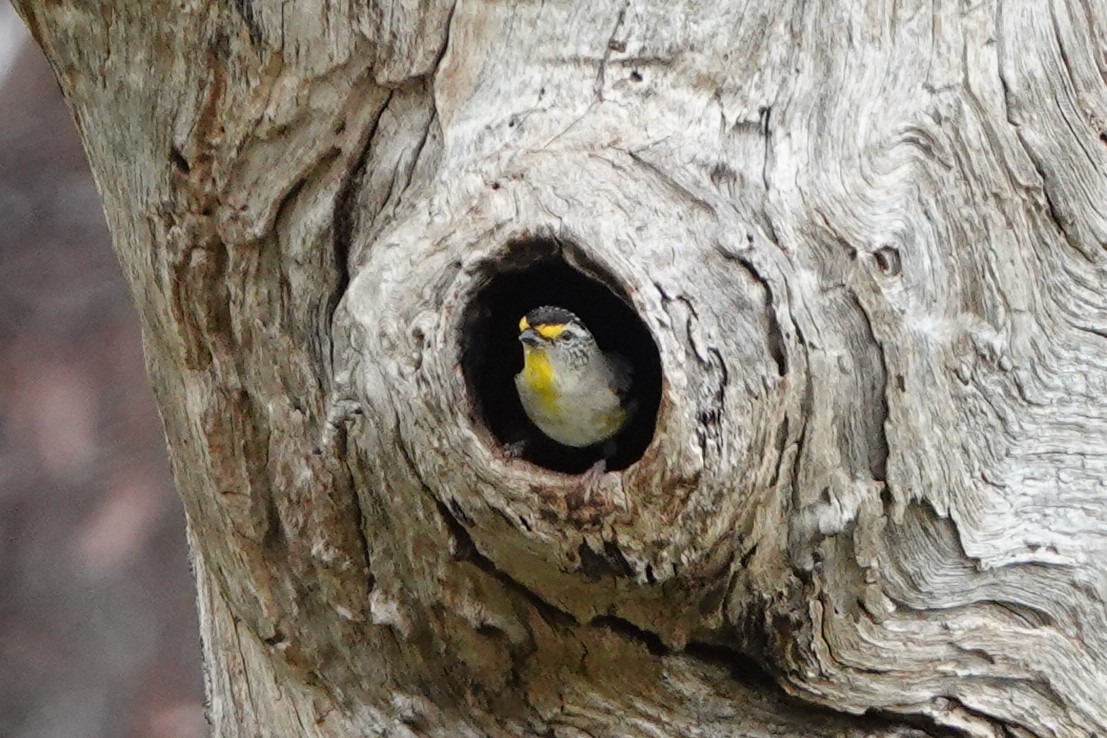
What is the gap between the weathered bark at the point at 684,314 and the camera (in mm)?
2496

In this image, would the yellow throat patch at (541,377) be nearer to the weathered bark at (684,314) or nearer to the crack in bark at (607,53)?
the weathered bark at (684,314)

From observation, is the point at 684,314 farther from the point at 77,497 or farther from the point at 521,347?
the point at 77,497

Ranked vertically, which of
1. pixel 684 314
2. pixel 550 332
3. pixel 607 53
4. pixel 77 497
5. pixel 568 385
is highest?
pixel 607 53

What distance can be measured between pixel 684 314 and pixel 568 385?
2.59ft

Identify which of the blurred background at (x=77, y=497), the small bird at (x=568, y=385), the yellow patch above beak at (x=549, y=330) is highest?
the yellow patch above beak at (x=549, y=330)

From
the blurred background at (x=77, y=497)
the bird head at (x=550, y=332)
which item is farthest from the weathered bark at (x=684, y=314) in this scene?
the blurred background at (x=77, y=497)

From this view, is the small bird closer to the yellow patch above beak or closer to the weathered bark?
the yellow patch above beak

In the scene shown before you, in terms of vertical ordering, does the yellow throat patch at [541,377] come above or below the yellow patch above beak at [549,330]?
below

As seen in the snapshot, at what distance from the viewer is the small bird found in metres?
3.07

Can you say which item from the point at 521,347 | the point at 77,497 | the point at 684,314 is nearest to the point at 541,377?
the point at 521,347

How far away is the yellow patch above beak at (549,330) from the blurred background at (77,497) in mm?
3302

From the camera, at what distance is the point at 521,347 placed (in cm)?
338

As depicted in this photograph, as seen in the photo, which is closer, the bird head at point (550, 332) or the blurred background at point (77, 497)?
the bird head at point (550, 332)

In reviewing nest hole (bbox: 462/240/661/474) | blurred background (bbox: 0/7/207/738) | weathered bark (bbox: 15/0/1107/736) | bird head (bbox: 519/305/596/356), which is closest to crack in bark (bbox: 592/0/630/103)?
weathered bark (bbox: 15/0/1107/736)
